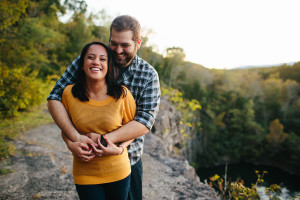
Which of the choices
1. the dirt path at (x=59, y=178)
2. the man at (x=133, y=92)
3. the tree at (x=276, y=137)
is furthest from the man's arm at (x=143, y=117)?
the tree at (x=276, y=137)

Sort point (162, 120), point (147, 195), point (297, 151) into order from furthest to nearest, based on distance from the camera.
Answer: point (297, 151)
point (162, 120)
point (147, 195)

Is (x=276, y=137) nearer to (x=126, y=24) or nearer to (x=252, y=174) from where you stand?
(x=252, y=174)

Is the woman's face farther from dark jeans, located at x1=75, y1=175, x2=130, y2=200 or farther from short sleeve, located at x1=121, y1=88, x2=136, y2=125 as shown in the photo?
dark jeans, located at x1=75, y1=175, x2=130, y2=200

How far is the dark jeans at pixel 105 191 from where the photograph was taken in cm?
137

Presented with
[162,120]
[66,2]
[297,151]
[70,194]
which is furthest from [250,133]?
[70,194]

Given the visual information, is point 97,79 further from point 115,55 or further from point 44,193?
point 44,193

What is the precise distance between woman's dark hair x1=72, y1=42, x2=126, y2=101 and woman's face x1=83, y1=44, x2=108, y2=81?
0.13 feet

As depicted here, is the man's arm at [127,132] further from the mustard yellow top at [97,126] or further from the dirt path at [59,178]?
the dirt path at [59,178]

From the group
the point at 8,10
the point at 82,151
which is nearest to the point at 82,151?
the point at 82,151

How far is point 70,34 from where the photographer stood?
2183 centimetres

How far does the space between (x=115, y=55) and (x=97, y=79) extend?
1.10 ft

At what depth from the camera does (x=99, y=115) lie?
137 centimetres

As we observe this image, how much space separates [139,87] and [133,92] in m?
0.07

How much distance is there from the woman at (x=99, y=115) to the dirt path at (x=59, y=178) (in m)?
1.98
